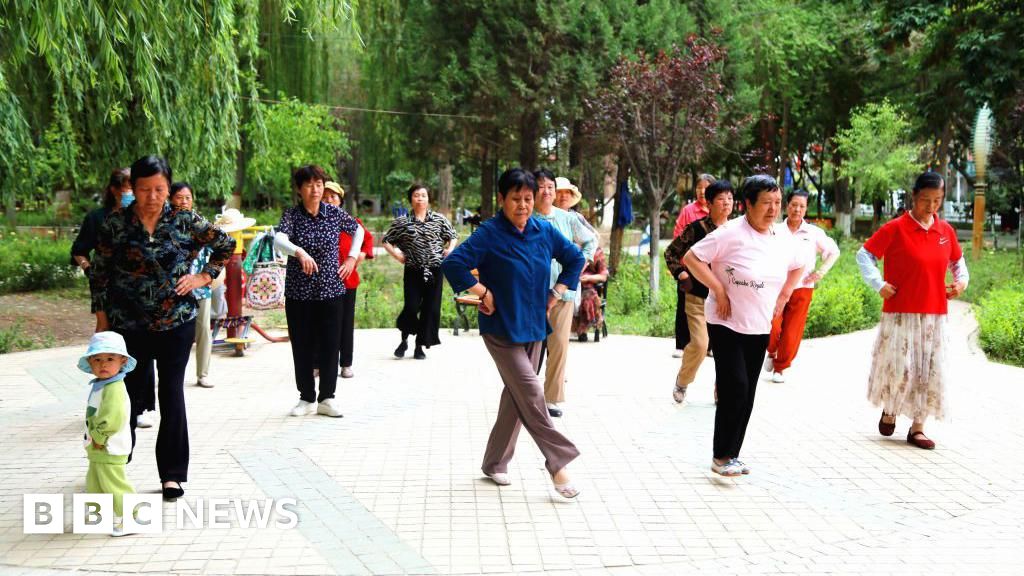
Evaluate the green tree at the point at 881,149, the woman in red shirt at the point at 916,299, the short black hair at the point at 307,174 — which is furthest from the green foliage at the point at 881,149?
the short black hair at the point at 307,174

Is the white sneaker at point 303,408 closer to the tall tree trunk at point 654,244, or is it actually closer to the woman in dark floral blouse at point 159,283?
the woman in dark floral blouse at point 159,283

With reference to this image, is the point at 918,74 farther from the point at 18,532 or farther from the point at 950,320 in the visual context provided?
the point at 18,532

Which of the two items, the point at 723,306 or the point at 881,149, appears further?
the point at 881,149

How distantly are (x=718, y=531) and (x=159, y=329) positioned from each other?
10.3 ft

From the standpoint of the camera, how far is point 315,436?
7059 mm

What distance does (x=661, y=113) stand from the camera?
17.2m

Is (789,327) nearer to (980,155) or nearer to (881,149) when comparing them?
(980,155)

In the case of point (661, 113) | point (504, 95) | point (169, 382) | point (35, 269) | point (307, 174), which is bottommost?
point (35, 269)

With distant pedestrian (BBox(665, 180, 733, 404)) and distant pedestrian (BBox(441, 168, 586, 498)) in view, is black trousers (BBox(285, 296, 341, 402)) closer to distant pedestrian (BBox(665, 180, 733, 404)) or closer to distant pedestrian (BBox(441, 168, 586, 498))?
distant pedestrian (BBox(441, 168, 586, 498))

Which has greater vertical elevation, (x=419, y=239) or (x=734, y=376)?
(x=419, y=239)

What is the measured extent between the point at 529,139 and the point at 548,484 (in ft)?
56.0

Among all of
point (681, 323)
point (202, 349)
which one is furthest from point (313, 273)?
point (681, 323)

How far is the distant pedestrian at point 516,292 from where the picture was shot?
545 cm

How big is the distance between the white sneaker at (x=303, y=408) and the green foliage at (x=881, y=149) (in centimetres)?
2995
